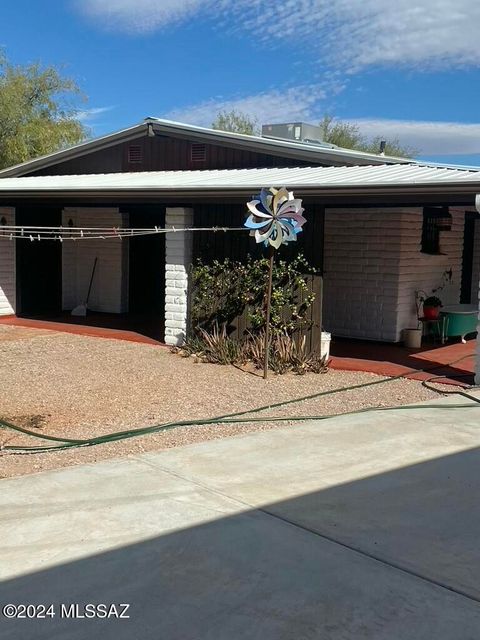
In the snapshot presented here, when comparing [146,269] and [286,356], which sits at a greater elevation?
[146,269]

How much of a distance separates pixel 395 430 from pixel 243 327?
4.69 metres

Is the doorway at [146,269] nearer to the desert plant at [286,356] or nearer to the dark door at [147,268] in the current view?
the dark door at [147,268]

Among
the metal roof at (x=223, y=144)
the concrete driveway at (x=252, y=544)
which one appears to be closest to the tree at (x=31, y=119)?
the metal roof at (x=223, y=144)

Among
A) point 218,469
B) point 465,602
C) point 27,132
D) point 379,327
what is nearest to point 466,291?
point 379,327

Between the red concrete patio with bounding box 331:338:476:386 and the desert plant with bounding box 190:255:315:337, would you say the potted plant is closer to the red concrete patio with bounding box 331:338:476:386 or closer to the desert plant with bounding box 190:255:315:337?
the red concrete patio with bounding box 331:338:476:386

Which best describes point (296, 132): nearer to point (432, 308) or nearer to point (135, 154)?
point (135, 154)

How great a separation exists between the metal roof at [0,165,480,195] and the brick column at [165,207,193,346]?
2.03ft

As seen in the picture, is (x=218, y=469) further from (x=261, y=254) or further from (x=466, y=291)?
(x=466, y=291)

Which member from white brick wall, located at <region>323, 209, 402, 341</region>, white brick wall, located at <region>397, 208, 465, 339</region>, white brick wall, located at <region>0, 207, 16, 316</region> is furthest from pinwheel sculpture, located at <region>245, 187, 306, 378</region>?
white brick wall, located at <region>0, 207, 16, 316</region>

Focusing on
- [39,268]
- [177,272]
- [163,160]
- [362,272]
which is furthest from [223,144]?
[39,268]

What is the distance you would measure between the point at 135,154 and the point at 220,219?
4837 mm

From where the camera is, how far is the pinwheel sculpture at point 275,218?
9.95m

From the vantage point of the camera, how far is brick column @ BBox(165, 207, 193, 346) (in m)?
12.4

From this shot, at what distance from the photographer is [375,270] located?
13211 millimetres
